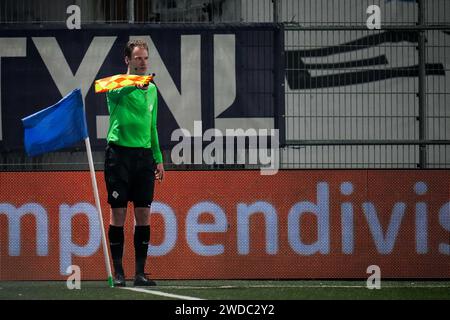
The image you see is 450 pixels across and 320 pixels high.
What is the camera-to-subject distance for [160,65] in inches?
521

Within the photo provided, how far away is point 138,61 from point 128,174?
3.17ft

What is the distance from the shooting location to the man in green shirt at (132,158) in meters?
10.9

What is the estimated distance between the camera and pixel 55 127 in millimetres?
11398

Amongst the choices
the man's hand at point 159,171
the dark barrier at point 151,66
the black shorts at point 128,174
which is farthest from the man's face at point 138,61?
the dark barrier at point 151,66

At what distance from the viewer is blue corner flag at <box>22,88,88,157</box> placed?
37.3 ft

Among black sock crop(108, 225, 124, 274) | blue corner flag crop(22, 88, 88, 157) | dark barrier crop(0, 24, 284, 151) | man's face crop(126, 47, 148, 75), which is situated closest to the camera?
man's face crop(126, 47, 148, 75)

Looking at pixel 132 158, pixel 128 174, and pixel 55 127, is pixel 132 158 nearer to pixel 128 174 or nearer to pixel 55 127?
pixel 128 174

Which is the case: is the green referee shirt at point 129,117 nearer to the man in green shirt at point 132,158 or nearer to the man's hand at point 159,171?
the man in green shirt at point 132,158

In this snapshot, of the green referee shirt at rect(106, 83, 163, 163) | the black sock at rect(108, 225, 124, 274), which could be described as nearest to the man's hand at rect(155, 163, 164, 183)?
the green referee shirt at rect(106, 83, 163, 163)

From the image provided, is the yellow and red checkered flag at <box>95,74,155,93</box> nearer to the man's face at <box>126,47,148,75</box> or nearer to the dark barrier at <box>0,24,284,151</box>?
the man's face at <box>126,47,148,75</box>

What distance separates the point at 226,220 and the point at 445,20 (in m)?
3.16

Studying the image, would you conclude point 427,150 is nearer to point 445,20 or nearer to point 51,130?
point 445,20

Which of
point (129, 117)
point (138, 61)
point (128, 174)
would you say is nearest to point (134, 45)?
point (138, 61)
